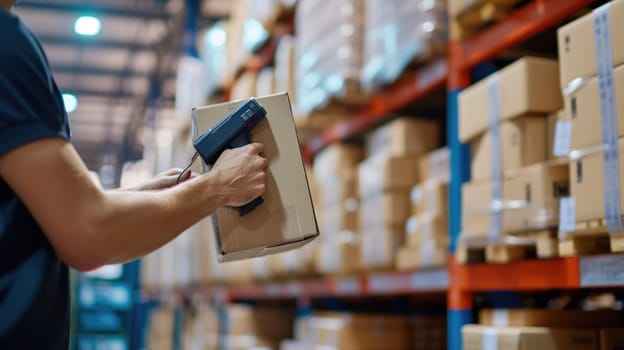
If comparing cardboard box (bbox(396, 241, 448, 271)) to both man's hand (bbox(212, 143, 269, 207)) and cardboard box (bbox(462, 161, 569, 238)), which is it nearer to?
cardboard box (bbox(462, 161, 569, 238))

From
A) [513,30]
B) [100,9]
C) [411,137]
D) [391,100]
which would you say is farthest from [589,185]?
[100,9]

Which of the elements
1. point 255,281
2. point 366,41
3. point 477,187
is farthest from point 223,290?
point 477,187

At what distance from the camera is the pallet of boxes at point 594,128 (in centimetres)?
255

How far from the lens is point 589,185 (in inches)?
105

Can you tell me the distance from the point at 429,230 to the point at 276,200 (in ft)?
5.81

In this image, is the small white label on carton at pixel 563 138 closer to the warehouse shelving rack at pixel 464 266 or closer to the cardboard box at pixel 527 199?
the cardboard box at pixel 527 199

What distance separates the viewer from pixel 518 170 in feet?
10.4

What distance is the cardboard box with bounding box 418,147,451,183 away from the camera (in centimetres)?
407

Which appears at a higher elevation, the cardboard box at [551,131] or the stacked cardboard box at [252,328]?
the cardboard box at [551,131]

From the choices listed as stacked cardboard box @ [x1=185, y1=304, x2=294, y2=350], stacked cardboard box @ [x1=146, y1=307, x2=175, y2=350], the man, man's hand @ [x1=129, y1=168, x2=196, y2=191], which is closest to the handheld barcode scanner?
man's hand @ [x1=129, y1=168, x2=196, y2=191]

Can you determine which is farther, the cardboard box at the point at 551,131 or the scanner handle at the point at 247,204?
the cardboard box at the point at 551,131

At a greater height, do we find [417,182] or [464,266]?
[417,182]

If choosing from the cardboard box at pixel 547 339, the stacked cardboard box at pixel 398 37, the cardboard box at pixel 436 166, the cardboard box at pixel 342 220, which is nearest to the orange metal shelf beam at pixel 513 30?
the stacked cardboard box at pixel 398 37

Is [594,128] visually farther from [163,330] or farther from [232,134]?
[163,330]
